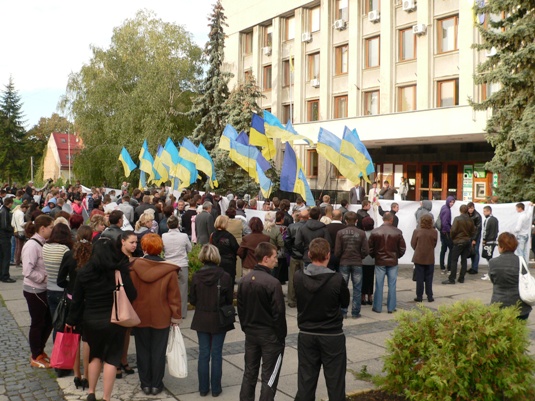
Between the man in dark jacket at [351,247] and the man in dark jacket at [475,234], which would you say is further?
the man in dark jacket at [475,234]

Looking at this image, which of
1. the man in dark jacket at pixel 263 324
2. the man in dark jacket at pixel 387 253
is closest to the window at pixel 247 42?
the man in dark jacket at pixel 387 253

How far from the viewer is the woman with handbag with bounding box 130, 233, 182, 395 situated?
20.8ft

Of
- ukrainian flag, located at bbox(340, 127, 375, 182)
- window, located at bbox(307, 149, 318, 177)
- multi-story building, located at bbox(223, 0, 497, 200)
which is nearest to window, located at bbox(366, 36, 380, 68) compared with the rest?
multi-story building, located at bbox(223, 0, 497, 200)

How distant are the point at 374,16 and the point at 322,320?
3047 centimetres

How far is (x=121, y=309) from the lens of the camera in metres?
5.95

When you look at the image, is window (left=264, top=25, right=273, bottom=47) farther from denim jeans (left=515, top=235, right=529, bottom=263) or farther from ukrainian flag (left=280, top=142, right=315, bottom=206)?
denim jeans (left=515, top=235, right=529, bottom=263)

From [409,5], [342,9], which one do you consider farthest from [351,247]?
[342,9]

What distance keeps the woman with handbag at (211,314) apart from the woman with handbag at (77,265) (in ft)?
4.22

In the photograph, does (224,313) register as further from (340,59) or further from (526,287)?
(340,59)

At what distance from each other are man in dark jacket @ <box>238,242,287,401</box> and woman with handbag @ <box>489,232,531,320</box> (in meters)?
2.94

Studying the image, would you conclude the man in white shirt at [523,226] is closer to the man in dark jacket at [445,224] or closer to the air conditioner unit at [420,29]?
the man in dark jacket at [445,224]

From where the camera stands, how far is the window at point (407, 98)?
3138 cm

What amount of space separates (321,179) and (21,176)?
54.8 metres

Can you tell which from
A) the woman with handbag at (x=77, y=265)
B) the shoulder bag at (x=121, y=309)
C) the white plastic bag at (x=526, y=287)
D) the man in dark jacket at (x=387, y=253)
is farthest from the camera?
the man in dark jacket at (x=387, y=253)
